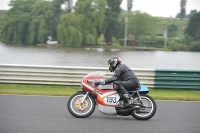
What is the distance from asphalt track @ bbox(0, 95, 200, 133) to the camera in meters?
6.31

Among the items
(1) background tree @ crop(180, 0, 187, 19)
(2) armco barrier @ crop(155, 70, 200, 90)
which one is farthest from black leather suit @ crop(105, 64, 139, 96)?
(1) background tree @ crop(180, 0, 187, 19)

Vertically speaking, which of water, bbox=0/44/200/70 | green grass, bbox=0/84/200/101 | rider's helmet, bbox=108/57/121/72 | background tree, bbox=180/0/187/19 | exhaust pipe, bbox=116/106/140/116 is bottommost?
green grass, bbox=0/84/200/101

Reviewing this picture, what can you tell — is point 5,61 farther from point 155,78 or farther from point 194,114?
point 194,114

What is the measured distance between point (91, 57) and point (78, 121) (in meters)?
8.67

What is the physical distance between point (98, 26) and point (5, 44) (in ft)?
16.1

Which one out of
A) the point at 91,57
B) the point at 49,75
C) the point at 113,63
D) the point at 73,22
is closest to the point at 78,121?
the point at 113,63

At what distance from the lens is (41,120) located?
694cm

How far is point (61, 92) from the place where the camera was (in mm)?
11273

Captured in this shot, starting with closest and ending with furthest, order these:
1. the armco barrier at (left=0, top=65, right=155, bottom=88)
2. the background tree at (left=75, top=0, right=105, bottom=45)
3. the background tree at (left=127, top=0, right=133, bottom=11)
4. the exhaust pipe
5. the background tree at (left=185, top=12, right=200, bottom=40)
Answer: the exhaust pipe < the armco barrier at (left=0, top=65, right=155, bottom=88) < the background tree at (left=185, top=12, right=200, bottom=40) < the background tree at (left=127, top=0, right=133, bottom=11) < the background tree at (left=75, top=0, right=105, bottom=45)

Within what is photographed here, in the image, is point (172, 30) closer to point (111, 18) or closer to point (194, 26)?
point (194, 26)

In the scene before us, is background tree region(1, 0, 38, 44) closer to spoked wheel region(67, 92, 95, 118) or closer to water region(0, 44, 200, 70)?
water region(0, 44, 200, 70)

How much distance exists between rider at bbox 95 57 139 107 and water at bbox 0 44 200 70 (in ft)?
22.8

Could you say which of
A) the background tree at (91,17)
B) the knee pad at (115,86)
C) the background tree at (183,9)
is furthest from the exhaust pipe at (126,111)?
the background tree at (91,17)

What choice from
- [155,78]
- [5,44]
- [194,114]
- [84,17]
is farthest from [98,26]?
[194,114]
